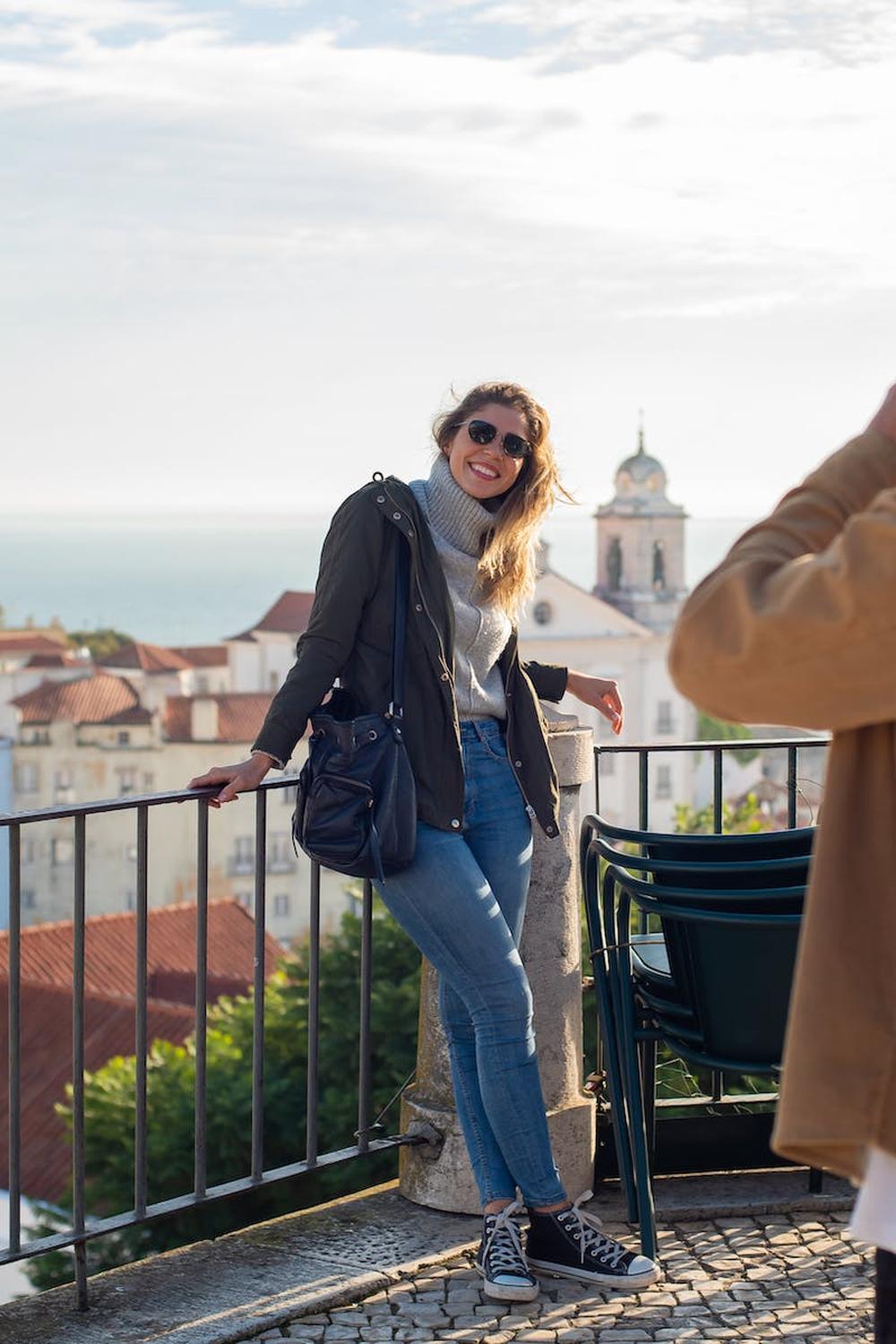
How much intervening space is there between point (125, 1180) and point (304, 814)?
1950 cm

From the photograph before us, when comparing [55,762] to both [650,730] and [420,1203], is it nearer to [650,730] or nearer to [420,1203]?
[650,730]

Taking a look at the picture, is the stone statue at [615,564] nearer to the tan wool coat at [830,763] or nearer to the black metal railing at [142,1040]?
the black metal railing at [142,1040]

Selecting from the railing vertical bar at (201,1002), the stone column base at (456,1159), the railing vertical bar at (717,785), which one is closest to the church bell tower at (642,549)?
the railing vertical bar at (717,785)

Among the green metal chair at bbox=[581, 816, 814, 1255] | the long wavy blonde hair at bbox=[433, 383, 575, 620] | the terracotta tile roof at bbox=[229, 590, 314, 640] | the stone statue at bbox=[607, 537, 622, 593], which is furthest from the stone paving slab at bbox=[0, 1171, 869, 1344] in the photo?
the stone statue at bbox=[607, 537, 622, 593]

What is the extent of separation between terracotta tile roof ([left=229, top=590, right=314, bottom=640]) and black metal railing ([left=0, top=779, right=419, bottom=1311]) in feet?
333

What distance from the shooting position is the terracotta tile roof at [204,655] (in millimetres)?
109438

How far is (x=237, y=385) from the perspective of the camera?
14075cm

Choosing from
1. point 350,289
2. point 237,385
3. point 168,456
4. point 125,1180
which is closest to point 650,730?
point 350,289

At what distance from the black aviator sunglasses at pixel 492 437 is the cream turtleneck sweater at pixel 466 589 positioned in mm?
97

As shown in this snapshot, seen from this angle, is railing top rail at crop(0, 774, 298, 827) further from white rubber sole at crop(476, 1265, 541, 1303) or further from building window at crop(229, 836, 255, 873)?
building window at crop(229, 836, 255, 873)

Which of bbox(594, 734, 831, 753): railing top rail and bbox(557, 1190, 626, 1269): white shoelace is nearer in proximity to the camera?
bbox(557, 1190, 626, 1269): white shoelace

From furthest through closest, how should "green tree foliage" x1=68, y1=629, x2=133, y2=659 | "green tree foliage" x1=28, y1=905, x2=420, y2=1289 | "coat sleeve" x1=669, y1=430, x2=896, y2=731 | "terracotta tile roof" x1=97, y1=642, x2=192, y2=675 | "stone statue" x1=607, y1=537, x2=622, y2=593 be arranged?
1. "green tree foliage" x1=68, y1=629, x2=133, y2=659
2. "stone statue" x1=607, y1=537, x2=622, y2=593
3. "terracotta tile roof" x1=97, y1=642, x2=192, y2=675
4. "green tree foliage" x1=28, y1=905, x2=420, y2=1289
5. "coat sleeve" x1=669, y1=430, x2=896, y2=731

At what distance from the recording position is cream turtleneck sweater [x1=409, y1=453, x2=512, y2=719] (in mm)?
3701

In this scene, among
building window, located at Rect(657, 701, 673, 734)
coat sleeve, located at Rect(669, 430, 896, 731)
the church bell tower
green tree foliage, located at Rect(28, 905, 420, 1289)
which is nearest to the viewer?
coat sleeve, located at Rect(669, 430, 896, 731)
